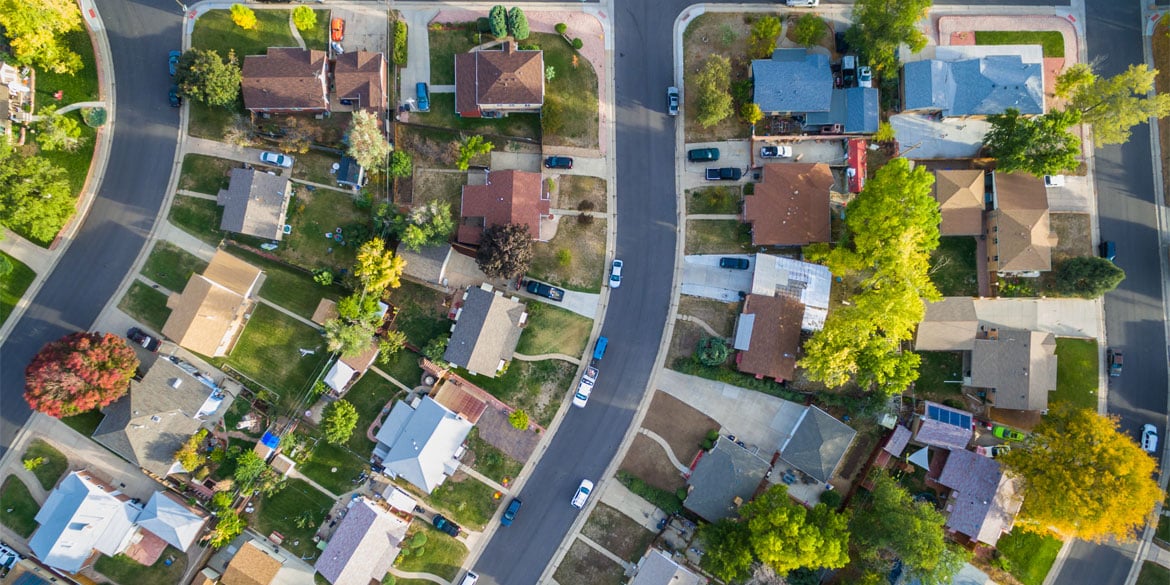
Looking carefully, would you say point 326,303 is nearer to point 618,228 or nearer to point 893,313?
point 618,228

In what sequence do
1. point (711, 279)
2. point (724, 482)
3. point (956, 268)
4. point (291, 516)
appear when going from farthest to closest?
point (711, 279) < point (956, 268) < point (291, 516) < point (724, 482)

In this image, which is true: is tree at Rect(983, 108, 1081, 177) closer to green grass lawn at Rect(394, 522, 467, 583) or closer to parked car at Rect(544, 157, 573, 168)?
parked car at Rect(544, 157, 573, 168)

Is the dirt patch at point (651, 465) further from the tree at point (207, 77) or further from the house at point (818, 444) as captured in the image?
the tree at point (207, 77)

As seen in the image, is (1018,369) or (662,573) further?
(1018,369)

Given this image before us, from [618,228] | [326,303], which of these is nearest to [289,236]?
[326,303]

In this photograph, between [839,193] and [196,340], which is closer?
[196,340]

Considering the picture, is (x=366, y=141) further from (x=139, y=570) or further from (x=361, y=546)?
(x=139, y=570)

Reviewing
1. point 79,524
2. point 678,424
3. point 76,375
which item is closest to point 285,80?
point 76,375

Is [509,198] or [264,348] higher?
[509,198]
